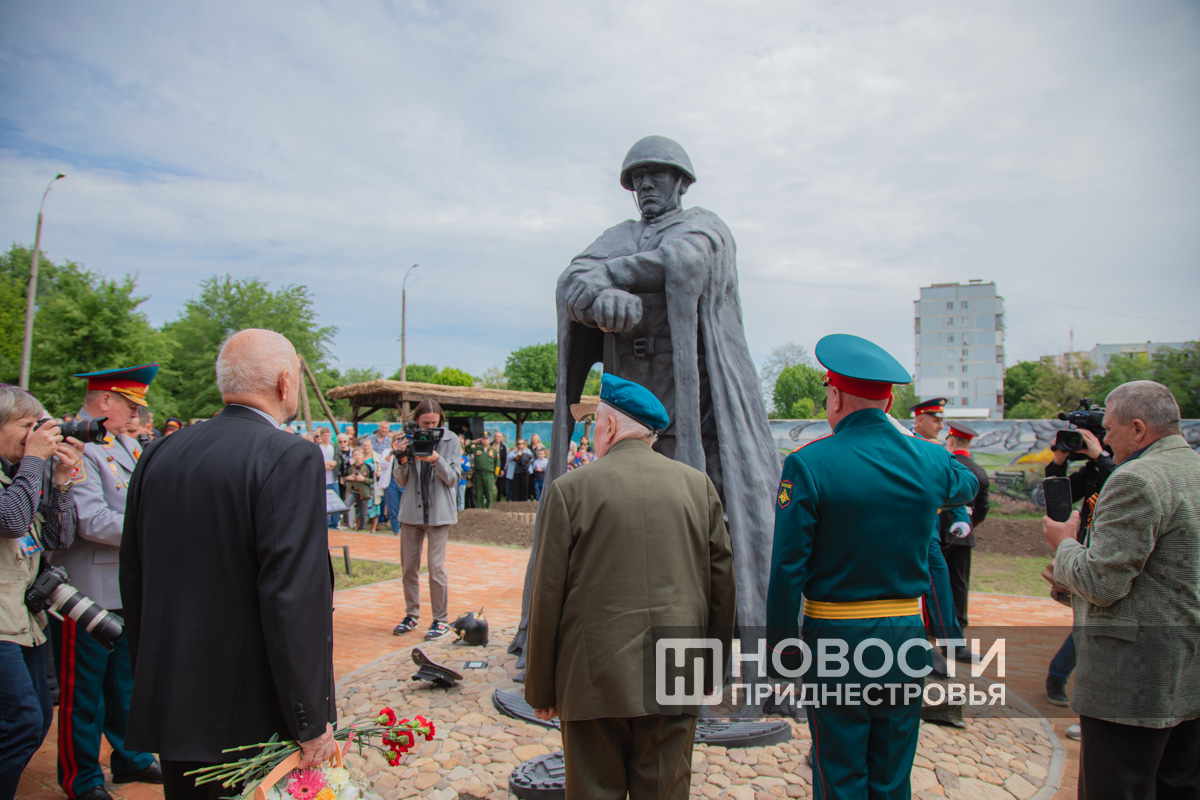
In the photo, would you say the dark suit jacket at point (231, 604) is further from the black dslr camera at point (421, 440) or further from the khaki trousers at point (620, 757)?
the black dslr camera at point (421, 440)

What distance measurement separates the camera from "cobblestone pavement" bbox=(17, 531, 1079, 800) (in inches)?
139

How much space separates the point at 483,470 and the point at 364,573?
8.12 metres

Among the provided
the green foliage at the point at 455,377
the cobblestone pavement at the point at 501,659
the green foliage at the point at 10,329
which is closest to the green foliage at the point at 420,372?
the green foliage at the point at 455,377

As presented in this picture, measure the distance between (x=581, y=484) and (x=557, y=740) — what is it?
2274 mm

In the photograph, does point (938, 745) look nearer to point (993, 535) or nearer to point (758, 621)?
point (758, 621)

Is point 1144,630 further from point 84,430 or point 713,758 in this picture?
point 84,430

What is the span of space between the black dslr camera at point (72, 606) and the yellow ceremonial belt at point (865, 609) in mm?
2818

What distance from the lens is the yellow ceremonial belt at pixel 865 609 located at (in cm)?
232

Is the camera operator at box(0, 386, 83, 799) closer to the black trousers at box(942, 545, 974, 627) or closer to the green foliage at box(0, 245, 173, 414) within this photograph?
the black trousers at box(942, 545, 974, 627)

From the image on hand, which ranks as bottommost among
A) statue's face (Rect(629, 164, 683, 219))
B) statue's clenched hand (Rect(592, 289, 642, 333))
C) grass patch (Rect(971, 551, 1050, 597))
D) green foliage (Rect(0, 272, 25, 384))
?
grass patch (Rect(971, 551, 1050, 597))

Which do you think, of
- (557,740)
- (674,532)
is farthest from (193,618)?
(557,740)

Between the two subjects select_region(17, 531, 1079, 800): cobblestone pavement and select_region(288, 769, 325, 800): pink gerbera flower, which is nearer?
select_region(288, 769, 325, 800): pink gerbera flower

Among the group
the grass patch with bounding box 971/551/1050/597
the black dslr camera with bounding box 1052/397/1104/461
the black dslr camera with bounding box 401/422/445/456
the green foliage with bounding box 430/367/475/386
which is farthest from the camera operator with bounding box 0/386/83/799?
the green foliage with bounding box 430/367/475/386

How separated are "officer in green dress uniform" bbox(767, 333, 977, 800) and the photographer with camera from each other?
967 mm
